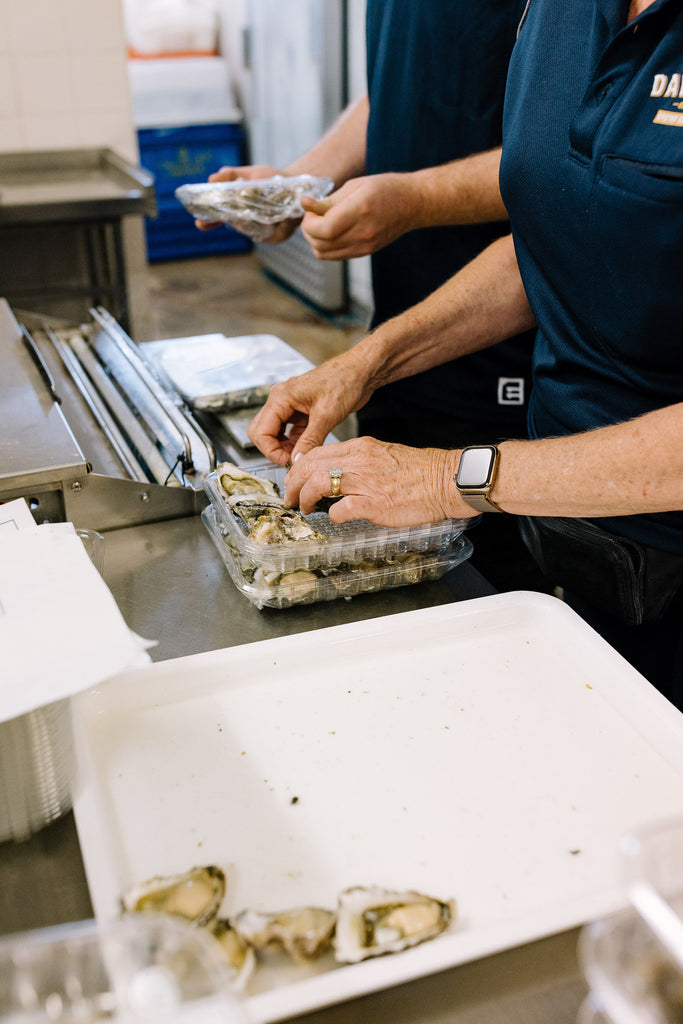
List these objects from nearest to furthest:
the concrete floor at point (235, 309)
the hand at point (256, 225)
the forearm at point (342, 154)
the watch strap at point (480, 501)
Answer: the watch strap at point (480, 501) → the hand at point (256, 225) → the forearm at point (342, 154) → the concrete floor at point (235, 309)

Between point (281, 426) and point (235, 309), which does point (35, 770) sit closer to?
point (281, 426)

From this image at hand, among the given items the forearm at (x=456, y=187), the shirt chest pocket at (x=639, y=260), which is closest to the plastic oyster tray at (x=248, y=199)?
the forearm at (x=456, y=187)

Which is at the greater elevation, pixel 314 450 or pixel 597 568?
pixel 314 450

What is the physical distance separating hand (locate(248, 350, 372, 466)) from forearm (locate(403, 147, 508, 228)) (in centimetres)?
35

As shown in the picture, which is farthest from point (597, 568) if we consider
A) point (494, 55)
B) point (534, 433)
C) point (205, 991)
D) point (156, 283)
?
point (156, 283)

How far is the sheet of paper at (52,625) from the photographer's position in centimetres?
74

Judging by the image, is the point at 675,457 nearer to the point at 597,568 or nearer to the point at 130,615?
the point at 597,568

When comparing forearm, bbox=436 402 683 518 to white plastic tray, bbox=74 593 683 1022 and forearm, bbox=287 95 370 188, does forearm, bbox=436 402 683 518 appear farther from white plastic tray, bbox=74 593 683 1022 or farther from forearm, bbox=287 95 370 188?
forearm, bbox=287 95 370 188

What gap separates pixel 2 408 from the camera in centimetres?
143

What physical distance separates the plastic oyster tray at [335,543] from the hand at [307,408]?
176 millimetres

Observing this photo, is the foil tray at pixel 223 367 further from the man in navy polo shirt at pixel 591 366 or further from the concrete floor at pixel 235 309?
the concrete floor at pixel 235 309

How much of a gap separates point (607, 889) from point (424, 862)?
6.4 inches

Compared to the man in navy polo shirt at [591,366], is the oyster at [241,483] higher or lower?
lower

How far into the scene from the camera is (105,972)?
1.80ft
